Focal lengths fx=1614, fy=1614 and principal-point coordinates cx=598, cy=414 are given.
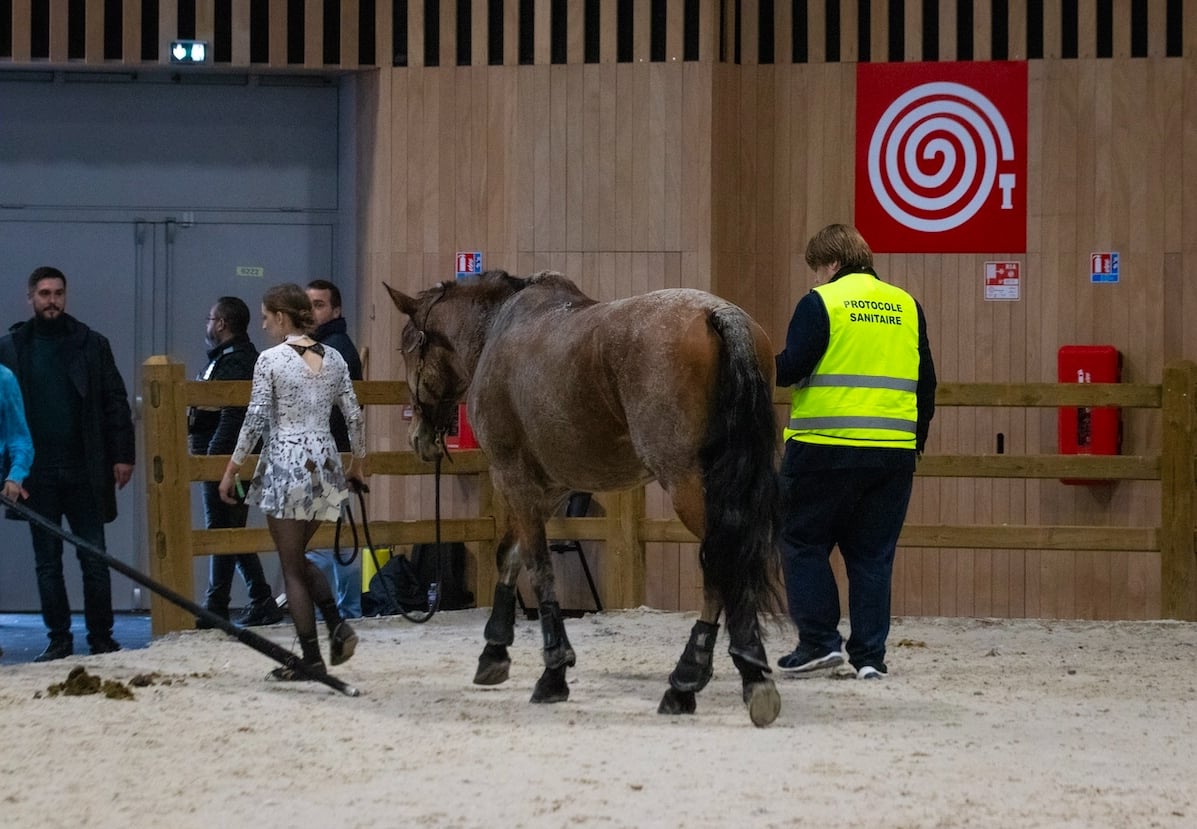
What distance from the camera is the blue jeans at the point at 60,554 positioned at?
292 inches

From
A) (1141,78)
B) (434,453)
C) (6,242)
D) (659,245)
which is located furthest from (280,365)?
(1141,78)

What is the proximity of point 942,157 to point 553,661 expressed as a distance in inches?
190

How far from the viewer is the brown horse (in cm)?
520

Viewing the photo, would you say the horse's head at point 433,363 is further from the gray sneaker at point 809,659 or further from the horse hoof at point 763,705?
the horse hoof at point 763,705

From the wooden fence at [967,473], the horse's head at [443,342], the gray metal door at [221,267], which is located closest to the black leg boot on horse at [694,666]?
the horse's head at [443,342]

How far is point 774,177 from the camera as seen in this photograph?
939cm

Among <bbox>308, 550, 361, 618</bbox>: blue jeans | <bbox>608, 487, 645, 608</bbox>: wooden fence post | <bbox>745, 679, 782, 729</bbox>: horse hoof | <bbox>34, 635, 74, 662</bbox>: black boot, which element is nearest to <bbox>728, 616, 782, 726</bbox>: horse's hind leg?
<bbox>745, 679, 782, 729</bbox>: horse hoof

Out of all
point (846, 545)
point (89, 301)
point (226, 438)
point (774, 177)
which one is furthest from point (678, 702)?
point (89, 301)

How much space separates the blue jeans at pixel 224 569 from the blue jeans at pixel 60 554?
2.43 feet

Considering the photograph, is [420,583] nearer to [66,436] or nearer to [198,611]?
[66,436]

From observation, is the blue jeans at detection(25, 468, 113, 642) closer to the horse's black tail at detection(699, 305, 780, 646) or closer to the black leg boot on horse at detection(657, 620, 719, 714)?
the black leg boot on horse at detection(657, 620, 719, 714)

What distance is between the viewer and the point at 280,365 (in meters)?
5.89

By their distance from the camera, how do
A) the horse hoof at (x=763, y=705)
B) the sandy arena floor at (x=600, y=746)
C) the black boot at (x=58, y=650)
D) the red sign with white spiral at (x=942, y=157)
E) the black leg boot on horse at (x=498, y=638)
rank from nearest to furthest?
the sandy arena floor at (x=600, y=746)
the horse hoof at (x=763, y=705)
the black leg boot on horse at (x=498, y=638)
the black boot at (x=58, y=650)
the red sign with white spiral at (x=942, y=157)

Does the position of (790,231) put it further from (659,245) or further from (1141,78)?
(1141,78)
